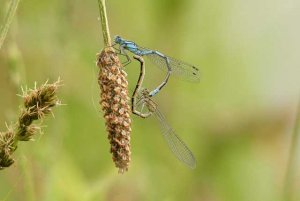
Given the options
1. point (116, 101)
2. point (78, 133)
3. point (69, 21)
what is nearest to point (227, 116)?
point (78, 133)

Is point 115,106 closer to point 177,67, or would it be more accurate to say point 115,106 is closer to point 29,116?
point 29,116

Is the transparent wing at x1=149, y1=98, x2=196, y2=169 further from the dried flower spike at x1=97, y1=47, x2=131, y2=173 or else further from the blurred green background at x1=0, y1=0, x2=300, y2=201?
the dried flower spike at x1=97, y1=47, x2=131, y2=173

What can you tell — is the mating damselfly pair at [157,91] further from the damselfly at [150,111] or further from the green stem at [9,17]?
the green stem at [9,17]

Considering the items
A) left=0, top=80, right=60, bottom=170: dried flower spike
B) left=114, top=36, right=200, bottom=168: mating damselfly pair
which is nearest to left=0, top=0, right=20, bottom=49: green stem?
left=0, top=80, right=60, bottom=170: dried flower spike

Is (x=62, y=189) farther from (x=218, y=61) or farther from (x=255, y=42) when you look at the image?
(x=255, y=42)

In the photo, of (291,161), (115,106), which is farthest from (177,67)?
(115,106)

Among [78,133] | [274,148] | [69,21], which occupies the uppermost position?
[69,21]

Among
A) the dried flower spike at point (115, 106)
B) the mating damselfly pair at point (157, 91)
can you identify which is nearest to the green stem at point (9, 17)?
the dried flower spike at point (115, 106)
